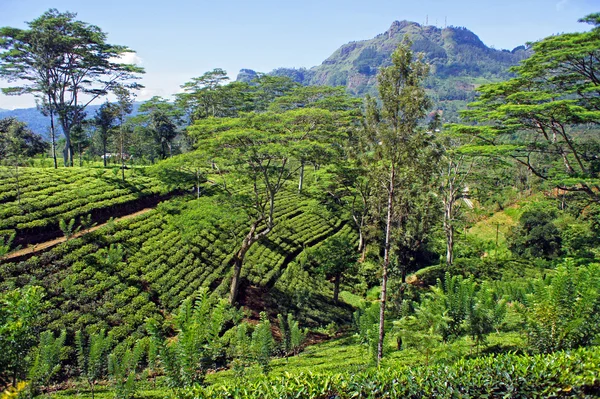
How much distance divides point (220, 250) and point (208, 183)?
10.9 metres

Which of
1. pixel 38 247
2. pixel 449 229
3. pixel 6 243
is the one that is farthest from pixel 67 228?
pixel 449 229

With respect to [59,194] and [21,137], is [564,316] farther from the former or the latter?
[21,137]

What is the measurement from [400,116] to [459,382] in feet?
24.1

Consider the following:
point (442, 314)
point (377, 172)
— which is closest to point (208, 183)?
point (377, 172)

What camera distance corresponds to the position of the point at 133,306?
1498cm

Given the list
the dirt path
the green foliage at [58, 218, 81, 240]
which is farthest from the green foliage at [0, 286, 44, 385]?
the green foliage at [58, 218, 81, 240]

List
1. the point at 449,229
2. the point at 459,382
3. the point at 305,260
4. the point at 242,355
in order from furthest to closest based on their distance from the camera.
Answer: the point at 449,229
the point at 305,260
the point at 242,355
the point at 459,382

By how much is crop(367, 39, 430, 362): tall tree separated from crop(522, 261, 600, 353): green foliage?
397 centimetres

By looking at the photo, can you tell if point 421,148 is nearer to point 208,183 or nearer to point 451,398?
point 451,398

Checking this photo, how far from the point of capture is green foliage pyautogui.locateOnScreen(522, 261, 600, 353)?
30.2ft

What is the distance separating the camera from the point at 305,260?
23.4 metres

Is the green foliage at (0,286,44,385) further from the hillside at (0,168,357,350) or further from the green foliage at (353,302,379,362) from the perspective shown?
the green foliage at (353,302,379,362)

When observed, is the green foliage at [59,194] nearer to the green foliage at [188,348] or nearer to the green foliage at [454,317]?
the green foliage at [188,348]

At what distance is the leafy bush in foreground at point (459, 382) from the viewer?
703 centimetres
